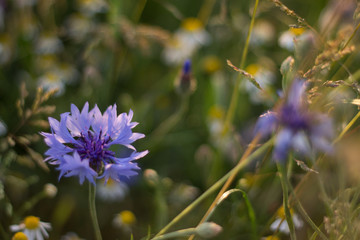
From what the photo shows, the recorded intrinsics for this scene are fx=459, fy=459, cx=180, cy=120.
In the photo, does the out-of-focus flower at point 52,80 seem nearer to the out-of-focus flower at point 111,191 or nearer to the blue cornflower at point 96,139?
the out-of-focus flower at point 111,191

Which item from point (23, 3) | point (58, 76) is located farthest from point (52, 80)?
point (23, 3)

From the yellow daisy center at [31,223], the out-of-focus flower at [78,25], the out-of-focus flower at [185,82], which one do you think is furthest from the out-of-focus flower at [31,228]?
the out-of-focus flower at [78,25]

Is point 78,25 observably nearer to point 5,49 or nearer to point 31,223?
point 5,49

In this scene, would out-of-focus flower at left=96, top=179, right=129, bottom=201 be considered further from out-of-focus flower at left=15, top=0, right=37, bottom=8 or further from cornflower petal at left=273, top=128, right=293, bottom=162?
cornflower petal at left=273, top=128, right=293, bottom=162

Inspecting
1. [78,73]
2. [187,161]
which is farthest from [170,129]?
[78,73]

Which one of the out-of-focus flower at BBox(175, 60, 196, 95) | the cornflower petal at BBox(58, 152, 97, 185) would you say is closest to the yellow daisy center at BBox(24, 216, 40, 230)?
the cornflower petal at BBox(58, 152, 97, 185)

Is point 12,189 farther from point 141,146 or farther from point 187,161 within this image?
point 187,161

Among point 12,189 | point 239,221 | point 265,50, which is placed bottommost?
point 12,189
